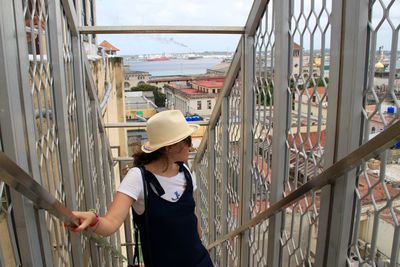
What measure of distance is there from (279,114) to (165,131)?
504mm

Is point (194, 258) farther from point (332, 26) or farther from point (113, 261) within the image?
point (113, 261)

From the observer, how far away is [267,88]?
5.82 ft

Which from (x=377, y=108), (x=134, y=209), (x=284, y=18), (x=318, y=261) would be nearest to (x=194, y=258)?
(x=134, y=209)

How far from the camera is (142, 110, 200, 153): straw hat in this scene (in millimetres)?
1435

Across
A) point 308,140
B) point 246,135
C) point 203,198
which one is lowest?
point 203,198

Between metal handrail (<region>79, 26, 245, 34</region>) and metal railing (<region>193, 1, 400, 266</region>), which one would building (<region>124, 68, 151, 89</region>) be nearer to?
metal handrail (<region>79, 26, 245, 34</region>)

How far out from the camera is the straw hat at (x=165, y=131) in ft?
4.71

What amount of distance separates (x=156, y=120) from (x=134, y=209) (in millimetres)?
365

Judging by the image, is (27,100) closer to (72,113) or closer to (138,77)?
(72,113)

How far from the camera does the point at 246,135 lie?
2074 mm

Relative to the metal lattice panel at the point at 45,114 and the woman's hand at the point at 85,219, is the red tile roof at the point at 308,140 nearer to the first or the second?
the woman's hand at the point at 85,219

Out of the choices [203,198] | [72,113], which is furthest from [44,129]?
[203,198]

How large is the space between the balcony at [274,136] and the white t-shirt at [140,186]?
0.23 metres

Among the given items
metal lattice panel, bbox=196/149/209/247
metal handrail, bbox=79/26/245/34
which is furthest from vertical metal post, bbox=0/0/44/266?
metal lattice panel, bbox=196/149/209/247
